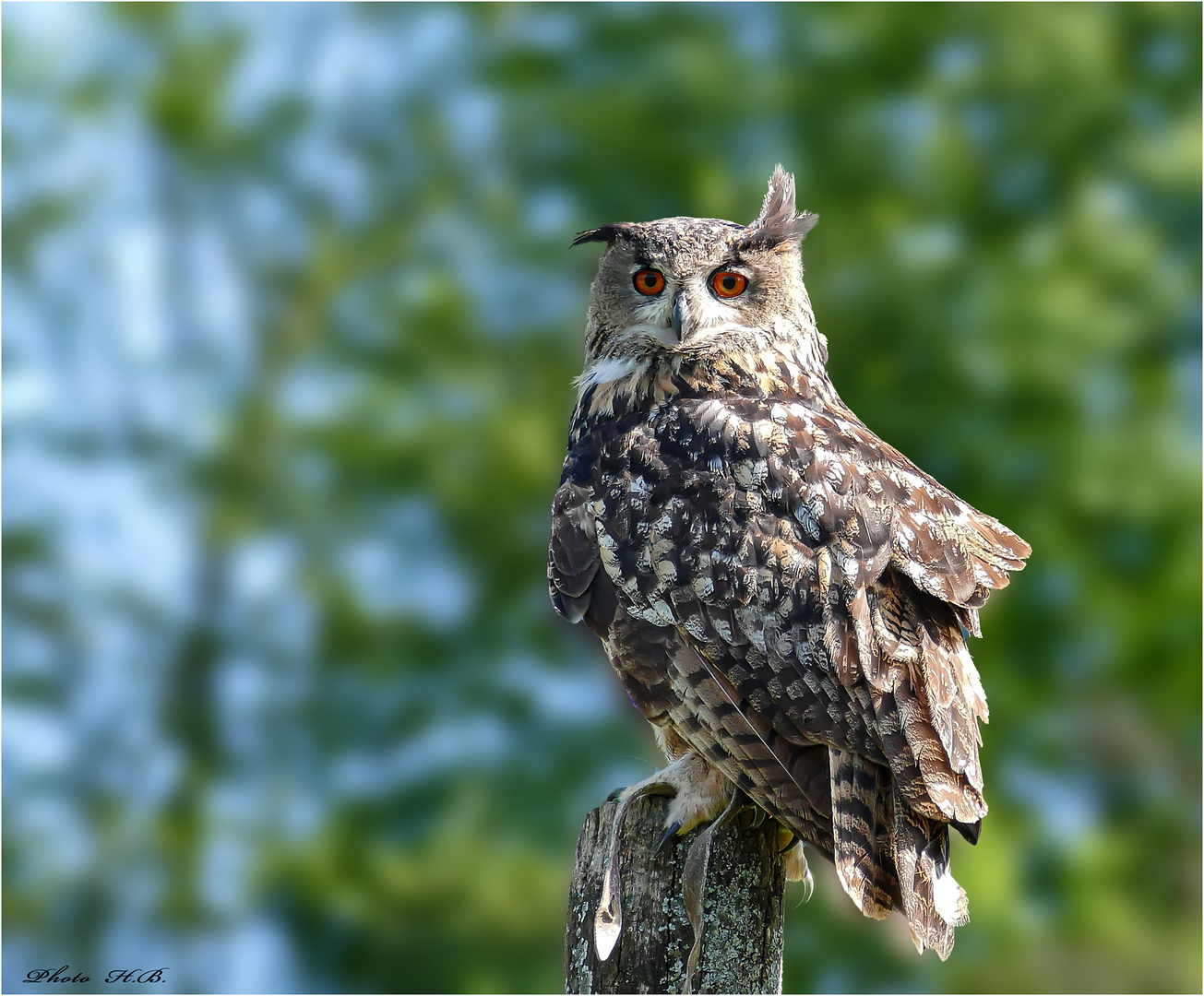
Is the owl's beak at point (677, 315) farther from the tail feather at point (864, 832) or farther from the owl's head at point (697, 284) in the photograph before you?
the tail feather at point (864, 832)

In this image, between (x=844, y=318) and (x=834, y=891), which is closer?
(x=834, y=891)

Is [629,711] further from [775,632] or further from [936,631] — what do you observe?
[936,631]

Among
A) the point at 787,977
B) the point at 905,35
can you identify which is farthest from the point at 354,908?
the point at 905,35

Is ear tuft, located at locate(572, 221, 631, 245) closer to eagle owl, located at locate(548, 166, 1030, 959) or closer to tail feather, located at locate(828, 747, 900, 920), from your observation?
eagle owl, located at locate(548, 166, 1030, 959)

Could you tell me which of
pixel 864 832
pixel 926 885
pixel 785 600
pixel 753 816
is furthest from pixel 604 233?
pixel 926 885

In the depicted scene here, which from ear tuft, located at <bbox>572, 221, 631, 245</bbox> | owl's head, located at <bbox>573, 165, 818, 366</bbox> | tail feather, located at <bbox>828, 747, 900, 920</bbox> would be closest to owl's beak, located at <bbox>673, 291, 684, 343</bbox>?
owl's head, located at <bbox>573, 165, 818, 366</bbox>
